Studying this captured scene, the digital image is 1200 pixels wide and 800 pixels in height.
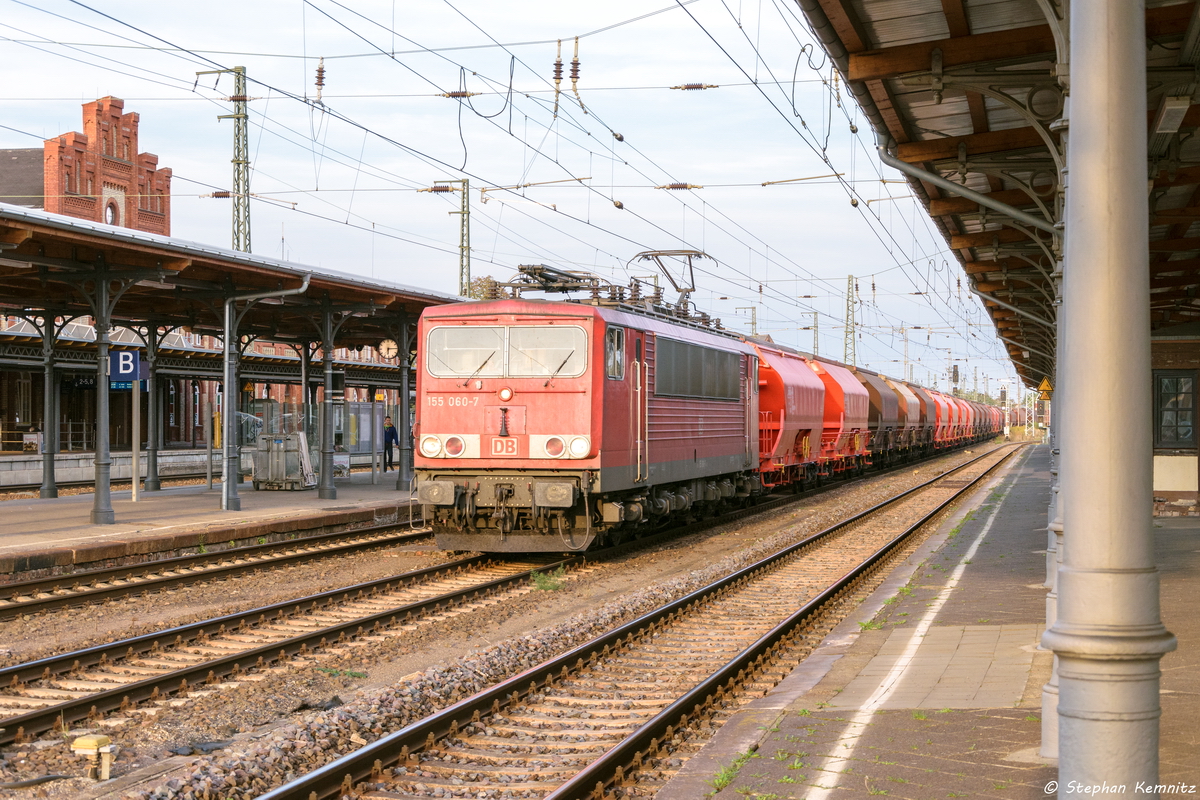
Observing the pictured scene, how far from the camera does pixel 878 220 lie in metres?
25.4

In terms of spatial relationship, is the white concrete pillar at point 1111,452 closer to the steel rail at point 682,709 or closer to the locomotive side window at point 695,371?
the steel rail at point 682,709

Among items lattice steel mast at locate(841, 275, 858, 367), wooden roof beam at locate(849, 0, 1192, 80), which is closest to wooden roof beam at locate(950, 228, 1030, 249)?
wooden roof beam at locate(849, 0, 1192, 80)

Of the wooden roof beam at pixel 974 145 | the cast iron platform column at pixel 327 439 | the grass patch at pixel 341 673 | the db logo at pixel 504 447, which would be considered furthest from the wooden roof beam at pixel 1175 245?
the cast iron platform column at pixel 327 439

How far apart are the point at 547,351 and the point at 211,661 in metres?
7.02

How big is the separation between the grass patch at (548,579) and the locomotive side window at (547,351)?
2.53m

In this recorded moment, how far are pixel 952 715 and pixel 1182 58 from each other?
491cm

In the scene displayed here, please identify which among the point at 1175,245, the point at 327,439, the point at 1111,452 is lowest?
the point at 327,439

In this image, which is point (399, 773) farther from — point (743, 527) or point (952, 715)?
point (743, 527)

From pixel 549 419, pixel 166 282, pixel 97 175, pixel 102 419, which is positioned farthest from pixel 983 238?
pixel 97 175

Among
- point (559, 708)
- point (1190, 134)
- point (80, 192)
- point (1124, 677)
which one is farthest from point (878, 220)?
point (80, 192)

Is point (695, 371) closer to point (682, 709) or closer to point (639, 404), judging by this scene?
point (639, 404)

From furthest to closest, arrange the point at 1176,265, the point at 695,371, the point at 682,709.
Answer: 1. the point at 695,371
2. the point at 1176,265
3. the point at 682,709

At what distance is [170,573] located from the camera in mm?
14719

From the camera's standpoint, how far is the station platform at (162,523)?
15.0 m
